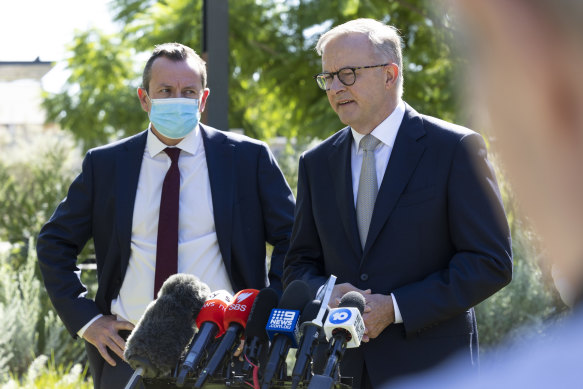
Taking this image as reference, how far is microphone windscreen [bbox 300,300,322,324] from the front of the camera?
88.5 inches

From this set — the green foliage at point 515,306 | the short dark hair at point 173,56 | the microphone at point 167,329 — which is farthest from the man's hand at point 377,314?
the green foliage at point 515,306

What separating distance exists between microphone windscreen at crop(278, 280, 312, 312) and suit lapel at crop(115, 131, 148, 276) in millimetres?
1646

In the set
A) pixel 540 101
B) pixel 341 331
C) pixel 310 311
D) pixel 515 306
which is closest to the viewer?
pixel 540 101

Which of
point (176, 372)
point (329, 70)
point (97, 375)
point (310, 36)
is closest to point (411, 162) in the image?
point (329, 70)

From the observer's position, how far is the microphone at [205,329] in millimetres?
2203

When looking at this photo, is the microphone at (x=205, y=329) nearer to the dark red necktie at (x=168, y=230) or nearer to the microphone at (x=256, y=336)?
the microphone at (x=256, y=336)

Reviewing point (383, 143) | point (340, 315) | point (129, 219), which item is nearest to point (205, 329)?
point (340, 315)

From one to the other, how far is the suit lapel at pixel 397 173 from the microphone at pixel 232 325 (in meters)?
0.83

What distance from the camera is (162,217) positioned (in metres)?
3.82

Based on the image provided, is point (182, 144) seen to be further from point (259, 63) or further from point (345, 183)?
point (259, 63)

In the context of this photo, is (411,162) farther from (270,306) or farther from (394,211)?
(270,306)

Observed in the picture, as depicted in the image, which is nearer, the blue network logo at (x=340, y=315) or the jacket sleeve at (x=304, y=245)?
the blue network logo at (x=340, y=315)

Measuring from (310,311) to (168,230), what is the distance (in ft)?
5.41

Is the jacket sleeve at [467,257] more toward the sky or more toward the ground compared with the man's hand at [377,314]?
more toward the sky
